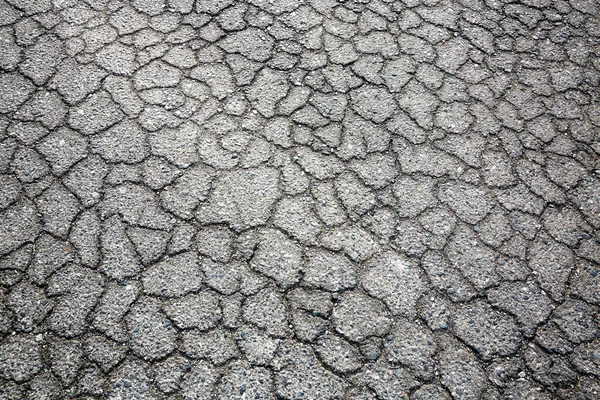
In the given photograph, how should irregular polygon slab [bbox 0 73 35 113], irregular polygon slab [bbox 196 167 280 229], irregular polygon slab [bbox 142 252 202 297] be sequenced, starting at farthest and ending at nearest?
irregular polygon slab [bbox 0 73 35 113], irregular polygon slab [bbox 196 167 280 229], irregular polygon slab [bbox 142 252 202 297]

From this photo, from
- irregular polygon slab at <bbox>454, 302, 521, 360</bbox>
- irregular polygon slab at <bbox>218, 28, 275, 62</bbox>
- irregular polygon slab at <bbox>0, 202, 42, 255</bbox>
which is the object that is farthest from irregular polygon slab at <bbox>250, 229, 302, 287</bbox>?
irregular polygon slab at <bbox>218, 28, 275, 62</bbox>

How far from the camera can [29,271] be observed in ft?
8.48

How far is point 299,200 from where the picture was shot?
9.51 ft

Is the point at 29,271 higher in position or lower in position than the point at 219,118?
lower

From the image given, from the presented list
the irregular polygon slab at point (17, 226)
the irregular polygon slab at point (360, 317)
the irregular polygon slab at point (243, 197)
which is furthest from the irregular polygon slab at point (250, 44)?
the irregular polygon slab at point (360, 317)

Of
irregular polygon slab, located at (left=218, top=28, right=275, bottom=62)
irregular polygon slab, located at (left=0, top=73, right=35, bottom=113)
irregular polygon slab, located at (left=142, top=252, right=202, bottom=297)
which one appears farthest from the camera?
irregular polygon slab, located at (left=218, top=28, right=275, bottom=62)

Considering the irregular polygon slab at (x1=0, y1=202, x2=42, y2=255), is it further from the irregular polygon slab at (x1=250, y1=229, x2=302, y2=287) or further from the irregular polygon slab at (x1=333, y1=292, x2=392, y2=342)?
the irregular polygon slab at (x1=333, y1=292, x2=392, y2=342)

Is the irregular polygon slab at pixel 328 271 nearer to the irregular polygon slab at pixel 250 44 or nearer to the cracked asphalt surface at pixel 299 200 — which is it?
the cracked asphalt surface at pixel 299 200

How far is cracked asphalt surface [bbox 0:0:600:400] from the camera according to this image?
2418 millimetres

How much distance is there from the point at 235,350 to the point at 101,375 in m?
0.63

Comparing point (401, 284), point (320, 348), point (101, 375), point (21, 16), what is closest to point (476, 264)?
point (401, 284)

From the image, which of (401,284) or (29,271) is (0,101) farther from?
(401,284)

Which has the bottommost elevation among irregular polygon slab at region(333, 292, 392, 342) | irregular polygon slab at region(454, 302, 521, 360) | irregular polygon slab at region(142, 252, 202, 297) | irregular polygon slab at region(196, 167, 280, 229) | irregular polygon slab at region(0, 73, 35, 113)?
irregular polygon slab at region(142, 252, 202, 297)

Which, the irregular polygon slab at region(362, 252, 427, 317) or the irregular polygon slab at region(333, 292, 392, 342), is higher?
the irregular polygon slab at region(362, 252, 427, 317)
